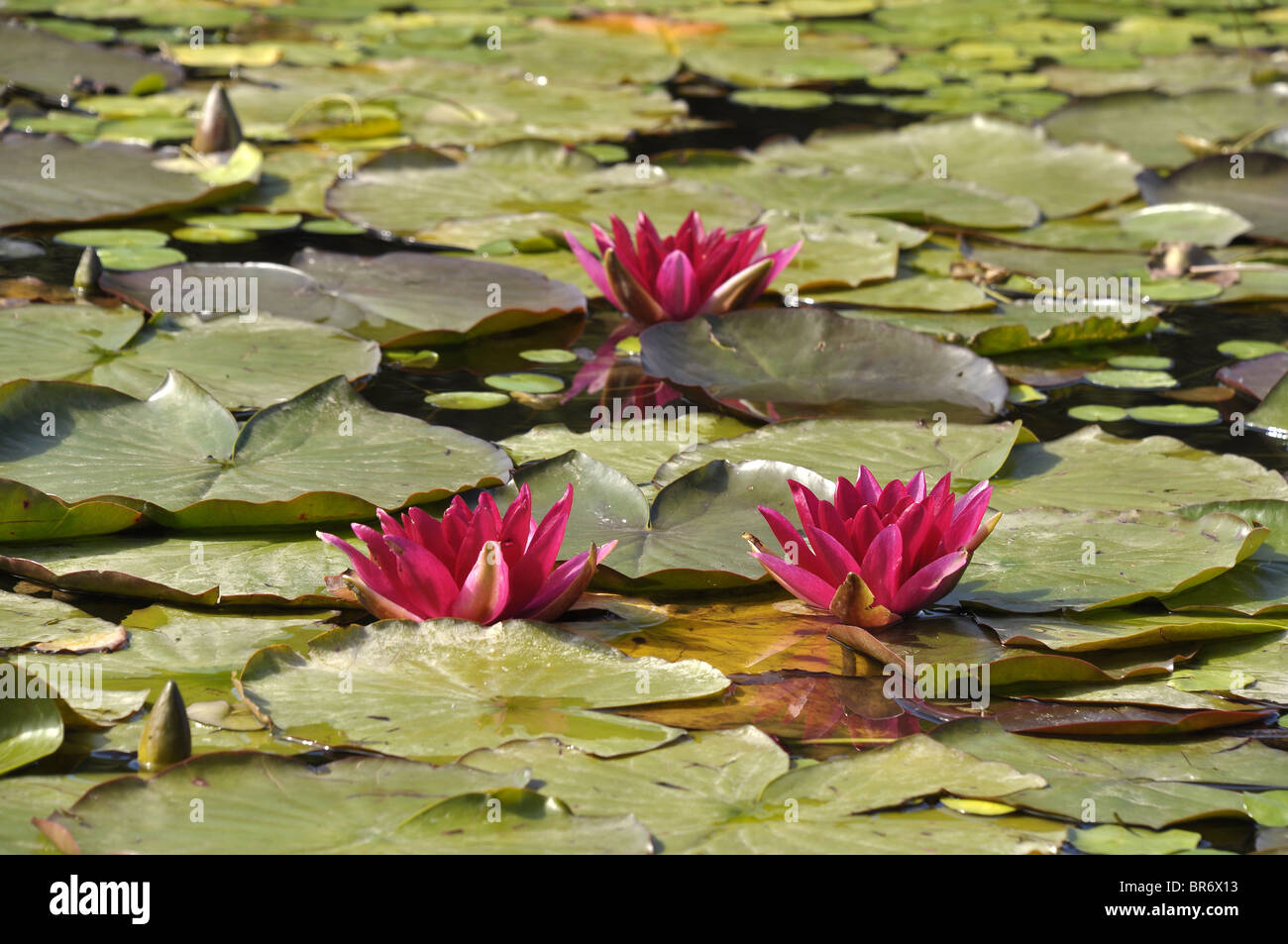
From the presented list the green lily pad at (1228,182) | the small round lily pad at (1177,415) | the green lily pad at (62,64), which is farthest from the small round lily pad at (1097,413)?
the green lily pad at (62,64)

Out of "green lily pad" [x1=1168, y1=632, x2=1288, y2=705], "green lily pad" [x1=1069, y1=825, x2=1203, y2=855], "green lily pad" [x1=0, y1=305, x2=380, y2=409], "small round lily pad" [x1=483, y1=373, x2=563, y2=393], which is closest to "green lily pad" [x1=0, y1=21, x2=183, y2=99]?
"green lily pad" [x1=0, y1=305, x2=380, y2=409]

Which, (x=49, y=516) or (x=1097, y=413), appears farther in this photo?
(x=1097, y=413)

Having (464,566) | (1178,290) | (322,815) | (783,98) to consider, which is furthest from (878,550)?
(783,98)

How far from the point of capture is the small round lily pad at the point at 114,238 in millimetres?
3844

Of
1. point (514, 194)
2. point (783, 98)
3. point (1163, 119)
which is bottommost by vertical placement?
point (514, 194)

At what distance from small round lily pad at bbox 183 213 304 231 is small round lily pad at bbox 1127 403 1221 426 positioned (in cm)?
252

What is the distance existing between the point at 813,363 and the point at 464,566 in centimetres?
137

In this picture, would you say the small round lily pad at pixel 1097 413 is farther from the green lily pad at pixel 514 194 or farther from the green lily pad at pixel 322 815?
the green lily pad at pixel 322 815

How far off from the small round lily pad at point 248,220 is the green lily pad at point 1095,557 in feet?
8.42

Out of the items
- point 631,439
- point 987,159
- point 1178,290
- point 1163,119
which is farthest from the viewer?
point 1163,119

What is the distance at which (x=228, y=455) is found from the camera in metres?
2.48

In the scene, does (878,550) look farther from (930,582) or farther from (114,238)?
(114,238)

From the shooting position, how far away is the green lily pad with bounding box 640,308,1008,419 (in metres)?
3.07
